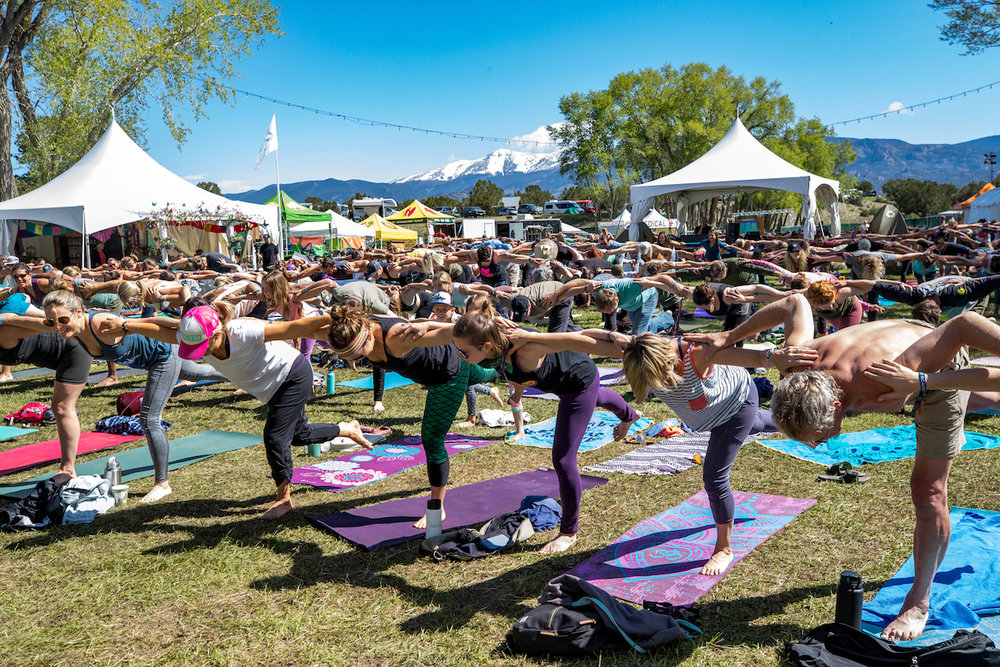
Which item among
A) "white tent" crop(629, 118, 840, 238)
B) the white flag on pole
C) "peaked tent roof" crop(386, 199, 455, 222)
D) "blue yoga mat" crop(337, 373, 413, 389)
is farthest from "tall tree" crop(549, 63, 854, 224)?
"blue yoga mat" crop(337, 373, 413, 389)

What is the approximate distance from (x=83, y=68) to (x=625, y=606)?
27296 millimetres

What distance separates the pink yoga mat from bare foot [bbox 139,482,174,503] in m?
1.59

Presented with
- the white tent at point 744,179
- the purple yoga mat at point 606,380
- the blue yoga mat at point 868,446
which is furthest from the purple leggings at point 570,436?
the white tent at point 744,179

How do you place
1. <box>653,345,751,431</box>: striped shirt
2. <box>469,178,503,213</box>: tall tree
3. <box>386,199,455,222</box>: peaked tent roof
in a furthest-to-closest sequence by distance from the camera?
<box>469,178,503,213</box>: tall tree < <box>386,199,455,222</box>: peaked tent roof < <box>653,345,751,431</box>: striped shirt

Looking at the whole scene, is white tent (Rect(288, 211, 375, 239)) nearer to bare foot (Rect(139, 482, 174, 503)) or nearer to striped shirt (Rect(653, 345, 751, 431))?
bare foot (Rect(139, 482, 174, 503))

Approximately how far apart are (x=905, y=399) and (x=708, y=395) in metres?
1.07

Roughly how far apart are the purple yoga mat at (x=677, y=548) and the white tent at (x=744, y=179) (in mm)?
15125

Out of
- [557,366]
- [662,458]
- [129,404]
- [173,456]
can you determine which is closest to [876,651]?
[557,366]

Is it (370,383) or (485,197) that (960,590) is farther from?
(485,197)

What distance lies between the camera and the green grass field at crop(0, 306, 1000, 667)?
3.48 metres

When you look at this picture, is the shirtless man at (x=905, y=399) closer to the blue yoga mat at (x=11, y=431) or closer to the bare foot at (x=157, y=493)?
the bare foot at (x=157, y=493)

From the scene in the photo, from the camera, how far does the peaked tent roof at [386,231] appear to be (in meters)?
33.6

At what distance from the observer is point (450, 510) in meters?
5.23

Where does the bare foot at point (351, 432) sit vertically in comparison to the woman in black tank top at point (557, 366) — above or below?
below
